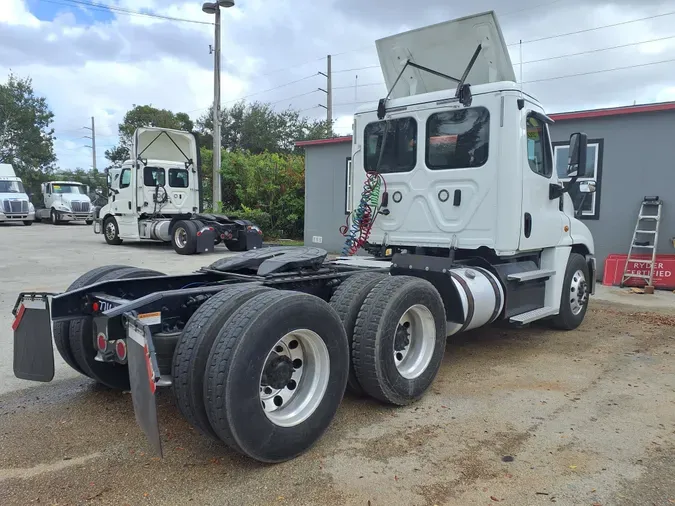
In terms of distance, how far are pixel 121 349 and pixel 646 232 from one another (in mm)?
9622

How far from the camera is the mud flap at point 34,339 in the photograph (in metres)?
3.36

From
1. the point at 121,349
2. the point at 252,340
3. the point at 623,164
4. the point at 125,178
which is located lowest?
the point at 121,349

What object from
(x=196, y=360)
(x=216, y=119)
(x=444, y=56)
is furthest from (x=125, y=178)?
(x=196, y=360)

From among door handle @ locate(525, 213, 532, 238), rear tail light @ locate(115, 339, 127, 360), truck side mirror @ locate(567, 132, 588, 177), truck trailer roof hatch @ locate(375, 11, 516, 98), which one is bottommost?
rear tail light @ locate(115, 339, 127, 360)

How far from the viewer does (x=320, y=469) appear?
306 cm

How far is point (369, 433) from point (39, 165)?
47.0 meters

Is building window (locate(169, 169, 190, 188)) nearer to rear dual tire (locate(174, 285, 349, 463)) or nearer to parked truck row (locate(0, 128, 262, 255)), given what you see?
parked truck row (locate(0, 128, 262, 255))

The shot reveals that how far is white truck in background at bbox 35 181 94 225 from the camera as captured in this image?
29.9m

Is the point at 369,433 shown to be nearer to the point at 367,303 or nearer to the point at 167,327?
the point at 367,303

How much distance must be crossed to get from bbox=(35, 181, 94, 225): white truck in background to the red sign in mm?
27733

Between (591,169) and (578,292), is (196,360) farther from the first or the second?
(591,169)

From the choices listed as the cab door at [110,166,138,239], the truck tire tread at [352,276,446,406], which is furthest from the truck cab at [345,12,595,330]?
the cab door at [110,166,138,239]

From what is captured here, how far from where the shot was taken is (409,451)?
10.8 feet

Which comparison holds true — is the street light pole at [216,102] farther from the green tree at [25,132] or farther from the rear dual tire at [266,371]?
the green tree at [25,132]
